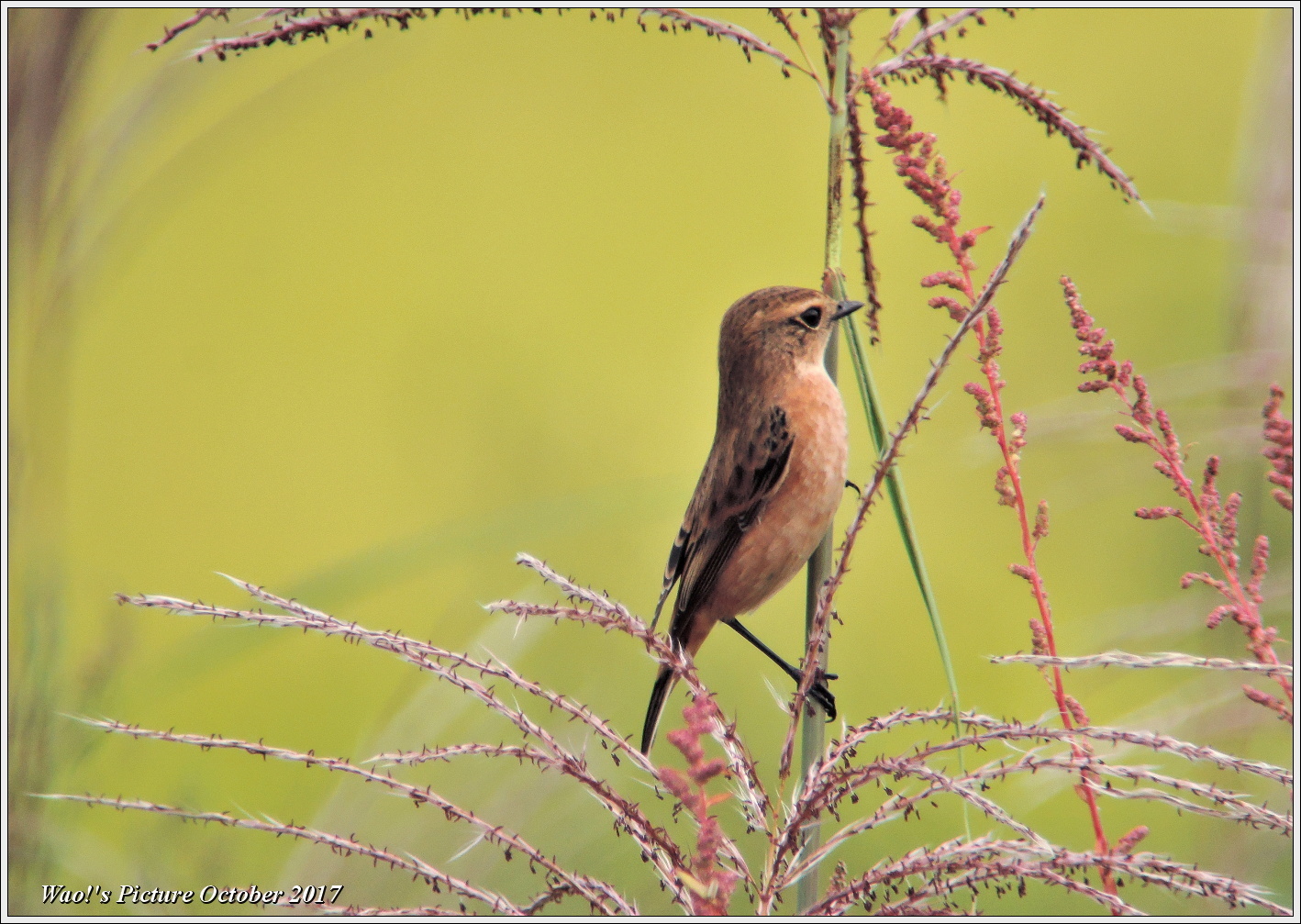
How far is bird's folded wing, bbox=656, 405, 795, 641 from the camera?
267 centimetres

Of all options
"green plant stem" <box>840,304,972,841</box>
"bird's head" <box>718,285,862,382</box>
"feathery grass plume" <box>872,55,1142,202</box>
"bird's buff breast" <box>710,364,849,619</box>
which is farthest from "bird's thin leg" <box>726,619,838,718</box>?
"feathery grass plume" <box>872,55,1142,202</box>

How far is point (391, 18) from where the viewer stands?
159 centimetres

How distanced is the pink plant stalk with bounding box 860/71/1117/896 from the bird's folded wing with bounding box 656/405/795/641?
1.16 metres

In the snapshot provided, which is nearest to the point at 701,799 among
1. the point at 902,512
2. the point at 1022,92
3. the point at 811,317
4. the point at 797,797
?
the point at 797,797

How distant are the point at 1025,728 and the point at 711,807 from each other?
1.34ft

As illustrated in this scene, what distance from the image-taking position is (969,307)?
1.44m

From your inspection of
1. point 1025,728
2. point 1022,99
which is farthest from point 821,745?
point 1022,99

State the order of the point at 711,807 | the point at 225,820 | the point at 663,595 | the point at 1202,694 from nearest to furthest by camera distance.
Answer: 1. the point at 711,807
2. the point at 225,820
3. the point at 1202,694
4. the point at 663,595

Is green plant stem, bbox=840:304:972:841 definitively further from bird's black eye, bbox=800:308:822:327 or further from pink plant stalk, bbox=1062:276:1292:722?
bird's black eye, bbox=800:308:822:327

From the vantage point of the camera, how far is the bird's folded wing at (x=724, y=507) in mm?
2672

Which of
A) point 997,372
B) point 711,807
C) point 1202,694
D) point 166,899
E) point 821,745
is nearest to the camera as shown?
point 711,807

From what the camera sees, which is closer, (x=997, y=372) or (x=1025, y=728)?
(x=1025, y=728)

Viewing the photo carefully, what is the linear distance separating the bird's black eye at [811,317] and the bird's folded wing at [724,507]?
24cm

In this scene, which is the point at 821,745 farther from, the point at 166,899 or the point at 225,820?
the point at 166,899
